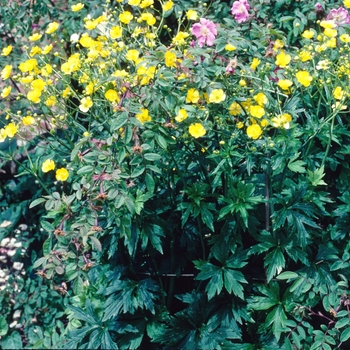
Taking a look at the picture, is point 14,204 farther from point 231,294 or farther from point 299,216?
point 299,216

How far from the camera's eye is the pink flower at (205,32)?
7.75 ft

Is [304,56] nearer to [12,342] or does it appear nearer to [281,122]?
[281,122]

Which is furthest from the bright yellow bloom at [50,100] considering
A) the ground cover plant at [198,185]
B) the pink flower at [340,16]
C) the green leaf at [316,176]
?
the pink flower at [340,16]

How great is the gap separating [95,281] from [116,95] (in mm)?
1011

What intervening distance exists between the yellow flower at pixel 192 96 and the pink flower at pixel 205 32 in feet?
0.86

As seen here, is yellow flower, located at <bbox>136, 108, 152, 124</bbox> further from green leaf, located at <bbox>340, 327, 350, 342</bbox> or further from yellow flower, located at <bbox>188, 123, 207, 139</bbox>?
green leaf, located at <bbox>340, 327, 350, 342</bbox>

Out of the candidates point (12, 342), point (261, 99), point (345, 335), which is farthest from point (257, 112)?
point (12, 342)

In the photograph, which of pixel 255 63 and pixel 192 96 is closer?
pixel 192 96

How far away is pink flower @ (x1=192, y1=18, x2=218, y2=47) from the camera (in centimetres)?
236

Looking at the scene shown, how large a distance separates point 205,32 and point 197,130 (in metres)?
0.46

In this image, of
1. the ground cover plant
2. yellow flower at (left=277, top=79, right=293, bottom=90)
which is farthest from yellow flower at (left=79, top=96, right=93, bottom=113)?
yellow flower at (left=277, top=79, right=293, bottom=90)

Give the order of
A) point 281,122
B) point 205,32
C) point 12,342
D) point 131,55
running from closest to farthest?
point 281,122 → point 131,55 → point 205,32 → point 12,342

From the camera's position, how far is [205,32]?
2367 millimetres

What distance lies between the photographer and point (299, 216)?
2.35 meters
